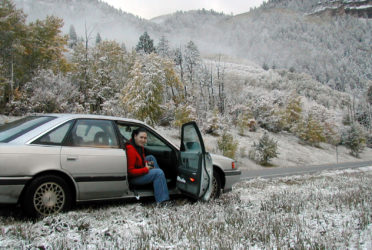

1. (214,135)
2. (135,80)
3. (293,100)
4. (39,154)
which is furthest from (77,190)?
(293,100)

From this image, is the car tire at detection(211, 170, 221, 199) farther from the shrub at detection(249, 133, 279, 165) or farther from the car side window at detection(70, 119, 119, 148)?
the shrub at detection(249, 133, 279, 165)

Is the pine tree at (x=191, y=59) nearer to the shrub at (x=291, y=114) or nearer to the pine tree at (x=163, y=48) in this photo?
the pine tree at (x=163, y=48)

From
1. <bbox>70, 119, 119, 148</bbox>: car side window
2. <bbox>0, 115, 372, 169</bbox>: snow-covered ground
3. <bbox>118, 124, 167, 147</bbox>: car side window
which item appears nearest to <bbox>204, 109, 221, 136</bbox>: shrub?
<bbox>0, 115, 372, 169</bbox>: snow-covered ground

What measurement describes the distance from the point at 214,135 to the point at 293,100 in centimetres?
2334

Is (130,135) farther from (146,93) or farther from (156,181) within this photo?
(146,93)

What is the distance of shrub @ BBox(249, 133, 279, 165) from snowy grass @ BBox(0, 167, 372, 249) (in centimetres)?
2178

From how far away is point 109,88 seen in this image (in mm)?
36594

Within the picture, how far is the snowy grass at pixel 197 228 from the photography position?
3053 mm

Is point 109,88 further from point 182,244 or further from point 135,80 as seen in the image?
point 182,244

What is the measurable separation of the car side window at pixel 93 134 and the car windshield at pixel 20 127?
467mm

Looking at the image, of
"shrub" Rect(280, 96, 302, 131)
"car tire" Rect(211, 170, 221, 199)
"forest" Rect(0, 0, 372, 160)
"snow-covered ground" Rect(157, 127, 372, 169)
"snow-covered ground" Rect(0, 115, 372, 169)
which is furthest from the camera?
"shrub" Rect(280, 96, 302, 131)

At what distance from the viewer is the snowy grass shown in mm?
3053

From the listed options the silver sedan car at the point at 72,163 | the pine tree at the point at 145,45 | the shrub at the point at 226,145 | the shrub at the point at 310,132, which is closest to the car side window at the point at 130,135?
the silver sedan car at the point at 72,163

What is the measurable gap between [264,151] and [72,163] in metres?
24.0
